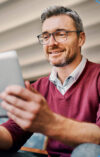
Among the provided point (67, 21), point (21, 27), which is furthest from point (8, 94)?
point (21, 27)

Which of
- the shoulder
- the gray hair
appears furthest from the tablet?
the gray hair

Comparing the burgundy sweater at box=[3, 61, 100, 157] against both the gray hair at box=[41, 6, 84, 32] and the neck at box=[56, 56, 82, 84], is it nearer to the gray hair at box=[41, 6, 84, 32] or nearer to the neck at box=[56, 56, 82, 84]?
the neck at box=[56, 56, 82, 84]

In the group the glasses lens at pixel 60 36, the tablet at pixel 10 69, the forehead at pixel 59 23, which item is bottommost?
the tablet at pixel 10 69

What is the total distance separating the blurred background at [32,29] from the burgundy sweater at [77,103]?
0.61 meters

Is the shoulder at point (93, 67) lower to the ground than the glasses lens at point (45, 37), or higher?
lower

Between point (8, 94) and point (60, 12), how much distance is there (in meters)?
0.90

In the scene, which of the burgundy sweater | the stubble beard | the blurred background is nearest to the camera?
the burgundy sweater

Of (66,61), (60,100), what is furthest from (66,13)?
(60,100)

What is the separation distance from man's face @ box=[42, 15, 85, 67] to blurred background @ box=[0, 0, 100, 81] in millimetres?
440

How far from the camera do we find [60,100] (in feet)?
3.79

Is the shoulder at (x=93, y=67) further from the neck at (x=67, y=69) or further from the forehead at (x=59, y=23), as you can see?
the forehead at (x=59, y=23)

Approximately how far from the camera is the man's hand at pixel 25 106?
2.11 feet

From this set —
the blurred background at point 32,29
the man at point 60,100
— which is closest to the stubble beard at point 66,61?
the man at point 60,100

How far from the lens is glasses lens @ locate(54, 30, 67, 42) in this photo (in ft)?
4.18
